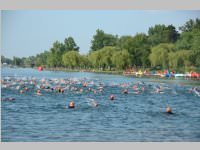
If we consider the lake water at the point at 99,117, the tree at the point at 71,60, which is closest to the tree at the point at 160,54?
the tree at the point at 71,60

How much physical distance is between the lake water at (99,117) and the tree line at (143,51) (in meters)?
16.4

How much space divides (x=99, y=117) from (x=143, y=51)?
36269 mm

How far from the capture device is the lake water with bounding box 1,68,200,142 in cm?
1577

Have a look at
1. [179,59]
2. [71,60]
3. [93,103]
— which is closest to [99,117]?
[93,103]

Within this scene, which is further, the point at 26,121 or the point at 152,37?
the point at 152,37

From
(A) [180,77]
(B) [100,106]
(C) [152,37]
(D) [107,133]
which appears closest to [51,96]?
(B) [100,106]

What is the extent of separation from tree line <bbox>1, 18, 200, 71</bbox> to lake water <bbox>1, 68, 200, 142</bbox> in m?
16.4

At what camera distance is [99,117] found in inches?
740

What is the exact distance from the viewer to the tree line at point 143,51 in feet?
143

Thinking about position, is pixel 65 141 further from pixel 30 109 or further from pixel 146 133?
pixel 30 109

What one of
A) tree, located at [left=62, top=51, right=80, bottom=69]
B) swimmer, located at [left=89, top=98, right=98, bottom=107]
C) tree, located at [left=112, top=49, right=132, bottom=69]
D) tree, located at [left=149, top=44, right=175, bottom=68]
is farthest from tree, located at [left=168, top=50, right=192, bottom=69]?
swimmer, located at [left=89, top=98, right=98, bottom=107]

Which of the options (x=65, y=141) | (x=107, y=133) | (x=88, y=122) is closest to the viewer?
(x=65, y=141)

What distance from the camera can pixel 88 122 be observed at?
697 inches

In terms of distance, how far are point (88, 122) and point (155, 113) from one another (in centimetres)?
362
